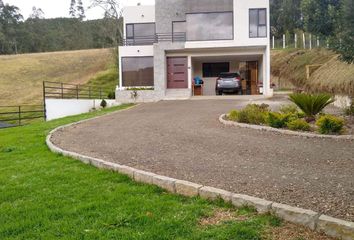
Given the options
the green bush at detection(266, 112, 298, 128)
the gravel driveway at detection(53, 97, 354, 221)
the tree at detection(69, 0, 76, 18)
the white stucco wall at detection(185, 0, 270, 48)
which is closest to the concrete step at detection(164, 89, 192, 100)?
the white stucco wall at detection(185, 0, 270, 48)

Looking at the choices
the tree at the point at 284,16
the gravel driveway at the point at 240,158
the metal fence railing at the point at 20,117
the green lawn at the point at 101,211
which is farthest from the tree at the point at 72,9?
the green lawn at the point at 101,211

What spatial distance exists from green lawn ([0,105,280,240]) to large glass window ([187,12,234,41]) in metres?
22.2

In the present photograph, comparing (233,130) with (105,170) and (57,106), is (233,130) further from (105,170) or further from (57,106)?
(57,106)

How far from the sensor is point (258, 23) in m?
28.2

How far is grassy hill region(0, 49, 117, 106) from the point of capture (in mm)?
45656

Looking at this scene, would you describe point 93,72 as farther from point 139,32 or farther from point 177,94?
point 177,94

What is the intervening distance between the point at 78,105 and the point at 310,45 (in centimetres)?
2245

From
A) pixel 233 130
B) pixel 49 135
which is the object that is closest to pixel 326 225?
pixel 233 130

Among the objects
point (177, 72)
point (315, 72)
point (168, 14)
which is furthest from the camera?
point (168, 14)

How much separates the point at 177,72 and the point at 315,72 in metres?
9.90

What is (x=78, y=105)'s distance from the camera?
2588 cm

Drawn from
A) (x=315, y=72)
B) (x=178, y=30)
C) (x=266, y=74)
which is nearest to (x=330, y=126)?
(x=315, y=72)

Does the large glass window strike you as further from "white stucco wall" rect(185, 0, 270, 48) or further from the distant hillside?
the distant hillside

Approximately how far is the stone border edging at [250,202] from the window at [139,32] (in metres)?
25.3
